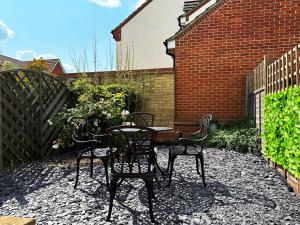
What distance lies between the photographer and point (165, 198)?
3.52 m

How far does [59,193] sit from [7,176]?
1481mm

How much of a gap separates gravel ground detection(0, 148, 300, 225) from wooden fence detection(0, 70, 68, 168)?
2.42 feet

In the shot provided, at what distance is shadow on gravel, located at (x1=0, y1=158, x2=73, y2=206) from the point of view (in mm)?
3869

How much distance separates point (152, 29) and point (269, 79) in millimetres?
10307

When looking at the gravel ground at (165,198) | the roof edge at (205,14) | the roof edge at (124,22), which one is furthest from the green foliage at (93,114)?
the roof edge at (124,22)

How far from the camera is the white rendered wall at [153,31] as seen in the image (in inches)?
570

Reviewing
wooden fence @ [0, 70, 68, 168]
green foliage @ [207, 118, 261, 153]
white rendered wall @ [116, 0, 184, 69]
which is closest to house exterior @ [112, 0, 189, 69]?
white rendered wall @ [116, 0, 184, 69]

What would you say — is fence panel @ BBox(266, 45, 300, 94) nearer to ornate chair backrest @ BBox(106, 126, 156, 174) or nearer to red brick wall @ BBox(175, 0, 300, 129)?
ornate chair backrest @ BBox(106, 126, 156, 174)

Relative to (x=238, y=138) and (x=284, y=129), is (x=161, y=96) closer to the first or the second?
(x=238, y=138)

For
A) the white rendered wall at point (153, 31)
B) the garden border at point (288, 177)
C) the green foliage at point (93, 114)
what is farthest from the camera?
the white rendered wall at point (153, 31)

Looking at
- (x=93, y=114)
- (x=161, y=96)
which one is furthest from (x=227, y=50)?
(x=93, y=114)

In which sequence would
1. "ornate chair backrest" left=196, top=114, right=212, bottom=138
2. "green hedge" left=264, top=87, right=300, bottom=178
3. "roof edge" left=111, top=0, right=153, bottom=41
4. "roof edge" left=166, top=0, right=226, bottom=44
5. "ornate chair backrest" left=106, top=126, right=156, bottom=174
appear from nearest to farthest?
"ornate chair backrest" left=106, top=126, right=156, bottom=174, "green hedge" left=264, top=87, right=300, bottom=178, "ornate chair backrest" left=196, top=114, right=212, bottom=138, "roof edge" left=166, top=0, right=226, bottom=44, "roof edge" left=111, top=0, right=153, bottom=41

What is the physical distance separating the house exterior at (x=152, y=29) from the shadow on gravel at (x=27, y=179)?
973 centimetres

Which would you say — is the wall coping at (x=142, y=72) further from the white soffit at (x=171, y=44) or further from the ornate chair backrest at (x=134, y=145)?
the ornate chair backrest at (x=134, y=145)
